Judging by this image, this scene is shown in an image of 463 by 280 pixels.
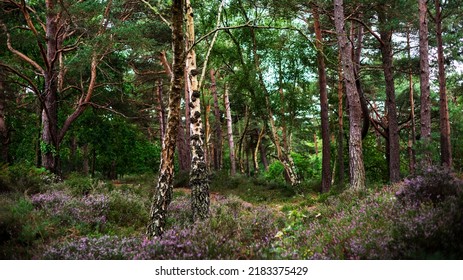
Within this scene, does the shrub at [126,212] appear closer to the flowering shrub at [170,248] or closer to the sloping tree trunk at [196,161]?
the sloping tree trunk at [196,161]

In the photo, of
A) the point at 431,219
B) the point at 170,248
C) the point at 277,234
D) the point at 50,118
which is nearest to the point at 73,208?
the point at 170,248

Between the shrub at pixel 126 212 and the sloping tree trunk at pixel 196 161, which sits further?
the shrub at pixel 126 212

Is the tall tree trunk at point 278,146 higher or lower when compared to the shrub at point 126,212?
higher

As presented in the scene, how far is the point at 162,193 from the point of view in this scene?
582 cm

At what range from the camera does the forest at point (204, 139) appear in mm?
4742

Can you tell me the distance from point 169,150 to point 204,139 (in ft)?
34.4

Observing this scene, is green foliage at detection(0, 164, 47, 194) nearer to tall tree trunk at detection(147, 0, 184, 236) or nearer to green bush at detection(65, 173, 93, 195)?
green bush at detection(65, 173, 93, 195)

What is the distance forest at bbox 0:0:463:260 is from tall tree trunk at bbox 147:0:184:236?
0.08ft

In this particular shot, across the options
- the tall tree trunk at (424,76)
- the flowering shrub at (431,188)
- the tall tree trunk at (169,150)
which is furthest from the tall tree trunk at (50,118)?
the tall tree trunk at (424,76)

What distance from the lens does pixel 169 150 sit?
5895 mm

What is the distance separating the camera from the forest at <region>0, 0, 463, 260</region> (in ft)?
15.6

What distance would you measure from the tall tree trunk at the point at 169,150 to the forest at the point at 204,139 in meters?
0.02
